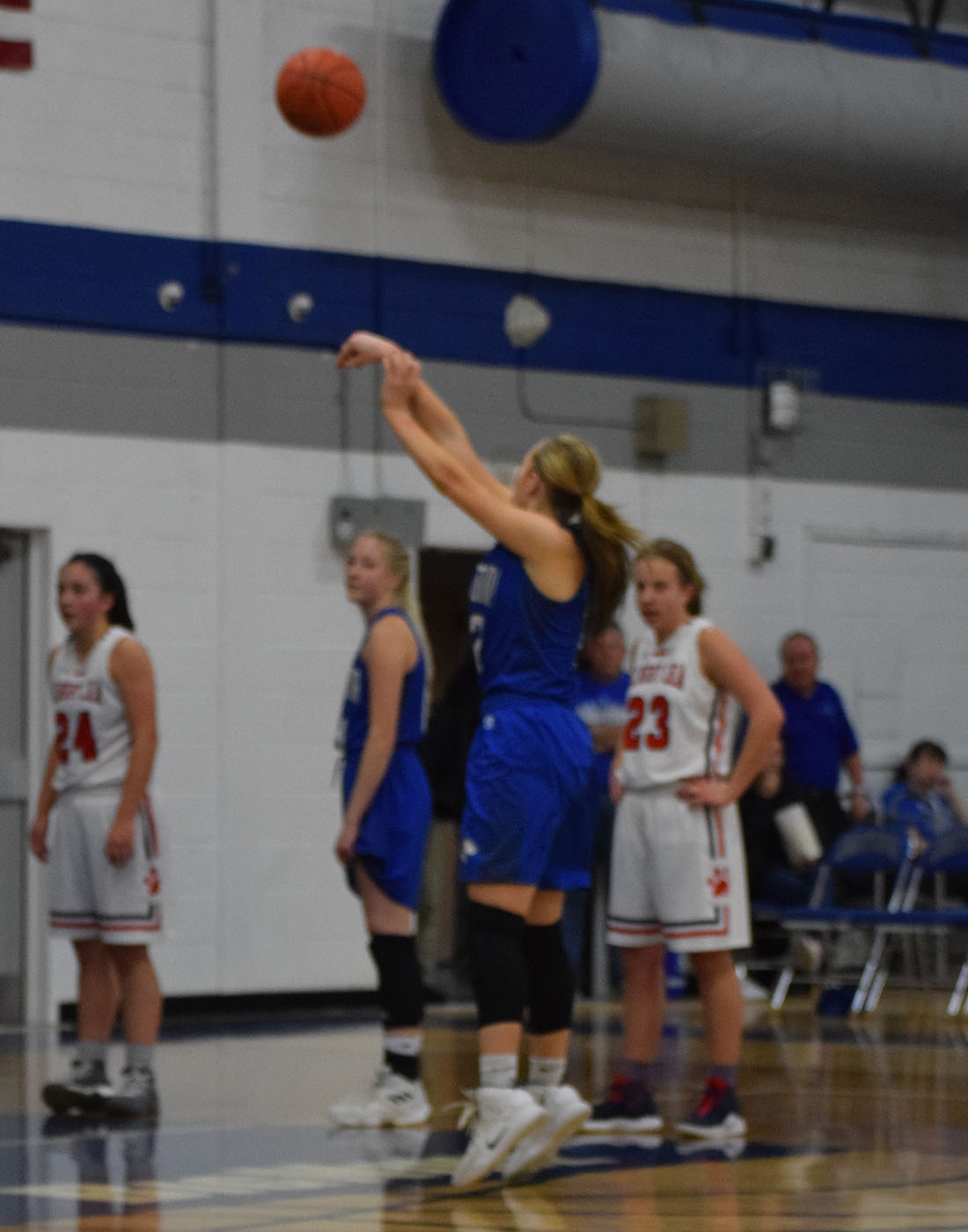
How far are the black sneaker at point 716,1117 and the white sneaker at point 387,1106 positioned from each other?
752 millimetres

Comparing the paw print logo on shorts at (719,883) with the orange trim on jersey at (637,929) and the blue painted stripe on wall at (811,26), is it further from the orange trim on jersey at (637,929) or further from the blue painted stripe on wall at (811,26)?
the blue painted stripe on wall at (811,26)

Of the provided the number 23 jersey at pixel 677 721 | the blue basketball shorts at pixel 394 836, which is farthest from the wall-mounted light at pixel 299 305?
the number 23 jersey at pixel 677 721

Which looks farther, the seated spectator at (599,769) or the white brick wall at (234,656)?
the white brick wall at (234,656)

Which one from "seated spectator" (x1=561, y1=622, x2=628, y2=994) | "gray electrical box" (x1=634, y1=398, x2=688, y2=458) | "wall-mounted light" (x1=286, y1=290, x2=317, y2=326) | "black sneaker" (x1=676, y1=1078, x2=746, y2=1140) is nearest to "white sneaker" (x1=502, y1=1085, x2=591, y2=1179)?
"black sneaker" (x1=676, y1=1078, x2=746, y2=1140)

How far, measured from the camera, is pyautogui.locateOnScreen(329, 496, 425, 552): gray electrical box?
10.3 meters

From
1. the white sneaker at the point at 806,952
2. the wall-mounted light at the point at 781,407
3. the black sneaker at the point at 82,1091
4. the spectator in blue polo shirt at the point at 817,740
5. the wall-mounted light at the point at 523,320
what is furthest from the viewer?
the wall-mounted light at the point at 781,407

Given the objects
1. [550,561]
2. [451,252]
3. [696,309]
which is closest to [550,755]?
[550,561]

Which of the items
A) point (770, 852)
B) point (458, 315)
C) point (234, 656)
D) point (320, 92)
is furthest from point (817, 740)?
point (320, 92)

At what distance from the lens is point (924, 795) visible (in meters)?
11.5

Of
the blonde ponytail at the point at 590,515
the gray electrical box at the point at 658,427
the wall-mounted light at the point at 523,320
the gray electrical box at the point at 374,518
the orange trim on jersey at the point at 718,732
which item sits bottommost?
the orange trim on jersey at the point at 718,732

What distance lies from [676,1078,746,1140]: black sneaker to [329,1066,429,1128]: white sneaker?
752 millimetres

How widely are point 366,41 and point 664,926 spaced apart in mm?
5942

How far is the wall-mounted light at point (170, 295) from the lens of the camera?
9.90 metres

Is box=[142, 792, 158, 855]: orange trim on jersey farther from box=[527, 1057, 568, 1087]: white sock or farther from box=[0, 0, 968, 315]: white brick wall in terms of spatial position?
box=[0, 0, 968, 315]: white brick wall
